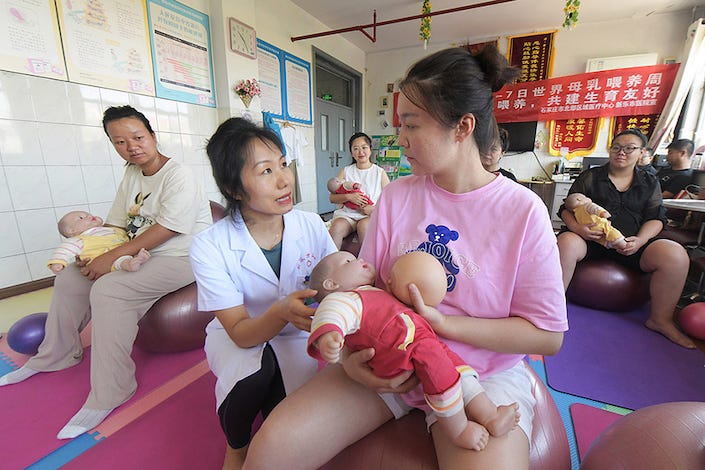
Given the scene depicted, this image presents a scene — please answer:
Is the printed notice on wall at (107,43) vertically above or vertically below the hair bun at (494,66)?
above

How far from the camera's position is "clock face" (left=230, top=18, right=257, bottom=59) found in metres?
4.03

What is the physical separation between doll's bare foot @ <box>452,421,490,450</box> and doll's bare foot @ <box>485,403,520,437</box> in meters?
0.02

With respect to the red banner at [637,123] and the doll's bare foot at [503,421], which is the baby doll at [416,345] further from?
the red banner at [637,123]

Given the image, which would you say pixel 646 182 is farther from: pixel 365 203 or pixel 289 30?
pixel 289 30

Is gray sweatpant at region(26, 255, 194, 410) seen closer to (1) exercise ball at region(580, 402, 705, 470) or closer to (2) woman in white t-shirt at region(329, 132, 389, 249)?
(2) woman in white t-shirt at region(329, 132, 389, 249)

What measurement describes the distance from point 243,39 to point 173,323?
3.78 m

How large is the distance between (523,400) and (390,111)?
7.21 meters

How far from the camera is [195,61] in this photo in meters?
3.88

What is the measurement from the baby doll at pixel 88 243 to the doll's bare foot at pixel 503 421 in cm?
178

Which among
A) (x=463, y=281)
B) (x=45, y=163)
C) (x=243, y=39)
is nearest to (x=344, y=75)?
(x=243, y=39)

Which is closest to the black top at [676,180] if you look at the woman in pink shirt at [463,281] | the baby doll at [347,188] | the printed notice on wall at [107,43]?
the baby doll at [347,188]

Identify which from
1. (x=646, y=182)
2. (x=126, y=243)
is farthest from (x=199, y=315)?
(x=646, y=182)

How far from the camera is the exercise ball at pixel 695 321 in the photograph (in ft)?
6.88

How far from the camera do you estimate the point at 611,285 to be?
2.46 metres
